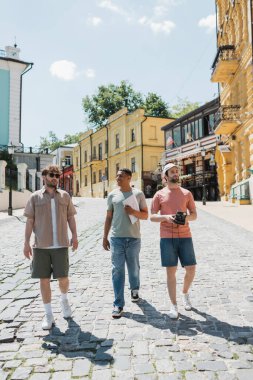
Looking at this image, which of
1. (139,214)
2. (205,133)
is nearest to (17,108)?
(205,133)

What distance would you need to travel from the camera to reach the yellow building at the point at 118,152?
39.2m

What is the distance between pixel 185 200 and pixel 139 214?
0.56 metres

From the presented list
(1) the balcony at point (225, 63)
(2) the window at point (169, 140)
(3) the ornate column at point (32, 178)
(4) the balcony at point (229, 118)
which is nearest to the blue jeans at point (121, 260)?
(4) the balcony at point (229, 118)

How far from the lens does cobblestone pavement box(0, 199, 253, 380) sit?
284cm

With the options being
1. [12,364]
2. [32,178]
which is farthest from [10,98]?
[12,364]

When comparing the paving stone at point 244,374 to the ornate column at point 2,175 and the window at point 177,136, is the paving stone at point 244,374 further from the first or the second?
the window at point 177,136

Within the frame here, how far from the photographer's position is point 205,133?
103ft

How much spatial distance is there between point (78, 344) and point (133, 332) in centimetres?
57

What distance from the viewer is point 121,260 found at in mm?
4312

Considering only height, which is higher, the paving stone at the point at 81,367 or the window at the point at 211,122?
the window at the point at 211,122

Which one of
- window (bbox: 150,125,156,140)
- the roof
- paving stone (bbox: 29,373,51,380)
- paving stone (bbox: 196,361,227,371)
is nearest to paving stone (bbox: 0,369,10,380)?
paving stone (bbox: 29,373,51,380)

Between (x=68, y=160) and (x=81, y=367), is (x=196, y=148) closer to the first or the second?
(x=81, y=367)

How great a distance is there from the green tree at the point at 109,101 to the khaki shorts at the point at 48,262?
168 feet

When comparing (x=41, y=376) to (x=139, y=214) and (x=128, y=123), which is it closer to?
(x=139, y=214)
